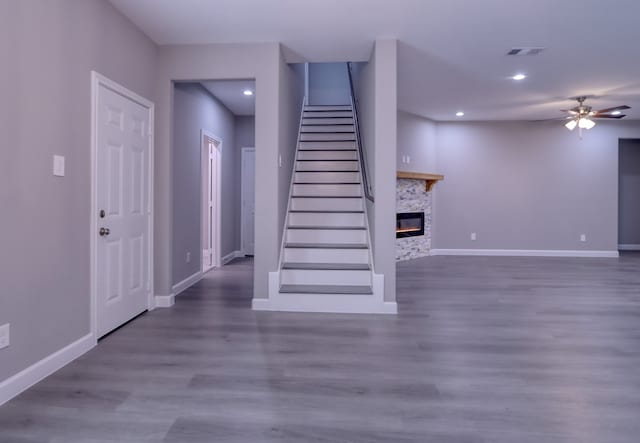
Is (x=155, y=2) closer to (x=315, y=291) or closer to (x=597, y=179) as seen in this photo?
(x=315, y=291)

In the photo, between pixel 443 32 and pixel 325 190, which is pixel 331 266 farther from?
pixel 443 32

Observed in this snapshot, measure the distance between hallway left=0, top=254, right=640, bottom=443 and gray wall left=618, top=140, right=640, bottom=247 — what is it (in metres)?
6.01

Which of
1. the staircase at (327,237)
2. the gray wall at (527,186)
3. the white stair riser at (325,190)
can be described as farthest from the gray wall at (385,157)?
the gray wall at (527,186)

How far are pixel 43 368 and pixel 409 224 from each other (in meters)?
6.25

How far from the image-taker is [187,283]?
526 centimetres

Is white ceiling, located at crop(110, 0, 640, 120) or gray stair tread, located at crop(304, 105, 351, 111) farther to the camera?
gray stair tread, located at crop(304, 105, 351, 111)

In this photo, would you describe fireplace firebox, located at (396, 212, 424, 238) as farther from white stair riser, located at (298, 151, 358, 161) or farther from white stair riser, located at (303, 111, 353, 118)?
white stair riser, located at (303, 111, 353, 118)

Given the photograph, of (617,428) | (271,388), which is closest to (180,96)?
(271,388)

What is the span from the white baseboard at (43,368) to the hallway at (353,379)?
0.06 metres

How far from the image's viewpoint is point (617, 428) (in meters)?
2.04

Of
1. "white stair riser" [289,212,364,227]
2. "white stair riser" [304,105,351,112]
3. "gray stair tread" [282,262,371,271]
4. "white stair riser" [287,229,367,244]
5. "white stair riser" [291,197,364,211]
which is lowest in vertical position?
"gray stair tread" [282,262,371,271]

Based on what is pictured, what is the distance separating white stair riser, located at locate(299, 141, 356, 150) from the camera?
6578 millimetres

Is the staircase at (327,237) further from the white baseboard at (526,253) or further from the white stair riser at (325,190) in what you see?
the white baseboard at (526,253)

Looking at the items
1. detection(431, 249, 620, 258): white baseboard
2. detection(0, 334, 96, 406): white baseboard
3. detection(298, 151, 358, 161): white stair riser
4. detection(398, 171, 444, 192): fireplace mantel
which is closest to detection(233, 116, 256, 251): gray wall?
detection(298, 151, 358, 161): white stair riser
